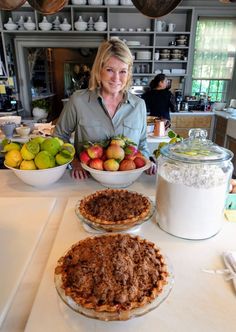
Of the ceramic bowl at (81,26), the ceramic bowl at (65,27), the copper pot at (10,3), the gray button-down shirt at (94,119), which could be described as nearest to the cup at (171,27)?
the ceramic bowl at (81,26)

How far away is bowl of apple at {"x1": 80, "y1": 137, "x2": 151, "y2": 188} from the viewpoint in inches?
41.4

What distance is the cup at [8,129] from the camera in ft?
8.29

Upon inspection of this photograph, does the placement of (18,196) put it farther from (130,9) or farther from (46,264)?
(130,9)

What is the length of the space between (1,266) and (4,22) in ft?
15.2

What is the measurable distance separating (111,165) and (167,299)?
579 mm

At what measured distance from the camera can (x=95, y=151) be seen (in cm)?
110

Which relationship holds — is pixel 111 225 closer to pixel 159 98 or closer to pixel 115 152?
pixel 115 152

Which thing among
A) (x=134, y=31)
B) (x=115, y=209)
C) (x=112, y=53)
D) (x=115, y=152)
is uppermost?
(x=134, y=31)

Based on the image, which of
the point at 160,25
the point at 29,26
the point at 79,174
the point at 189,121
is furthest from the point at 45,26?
the point at 79,174

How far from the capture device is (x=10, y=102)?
399 centimetres

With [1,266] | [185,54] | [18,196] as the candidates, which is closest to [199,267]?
[1,266]

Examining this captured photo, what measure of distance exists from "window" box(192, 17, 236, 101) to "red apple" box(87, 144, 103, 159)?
4.20 meters

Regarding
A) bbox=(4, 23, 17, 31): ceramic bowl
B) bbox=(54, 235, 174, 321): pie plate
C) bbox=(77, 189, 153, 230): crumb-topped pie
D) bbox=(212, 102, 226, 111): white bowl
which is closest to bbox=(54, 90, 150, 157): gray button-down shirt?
bbox=(77, 189, 153, 230): crumb-topped pie

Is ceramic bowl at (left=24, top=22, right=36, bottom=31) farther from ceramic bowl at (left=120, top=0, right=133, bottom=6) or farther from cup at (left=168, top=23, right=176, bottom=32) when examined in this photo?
cup at (left=168, top=23, right=176, bottom=32)
